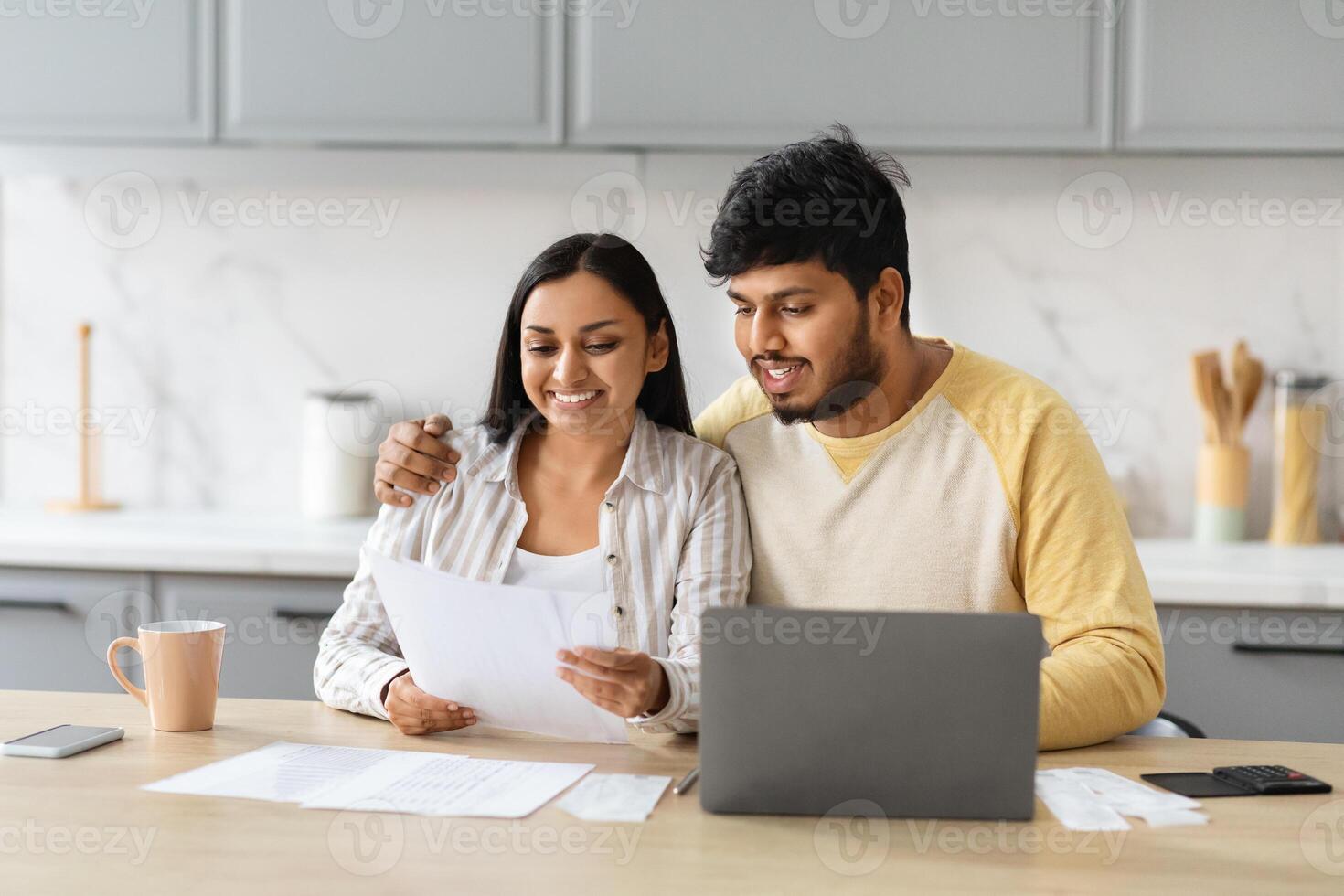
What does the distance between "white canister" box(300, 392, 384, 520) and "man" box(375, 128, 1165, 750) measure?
1.13 meters

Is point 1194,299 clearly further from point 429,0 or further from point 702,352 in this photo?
point 429,0

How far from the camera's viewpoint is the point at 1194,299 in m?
2.70

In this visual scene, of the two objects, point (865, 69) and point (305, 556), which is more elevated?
point (865, 69)

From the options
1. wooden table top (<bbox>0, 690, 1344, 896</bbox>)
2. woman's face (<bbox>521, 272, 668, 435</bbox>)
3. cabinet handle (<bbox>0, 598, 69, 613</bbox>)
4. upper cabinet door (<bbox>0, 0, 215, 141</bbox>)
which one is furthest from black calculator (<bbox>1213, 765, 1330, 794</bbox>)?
upper cabinet door (<bbox>0, 0, 215, 141</bbox>)

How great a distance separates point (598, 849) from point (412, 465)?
768 millimetres

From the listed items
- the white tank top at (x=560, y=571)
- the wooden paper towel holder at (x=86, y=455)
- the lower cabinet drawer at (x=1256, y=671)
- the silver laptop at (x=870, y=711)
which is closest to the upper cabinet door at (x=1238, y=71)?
the lower cabinet drawer at (x=1256, y=671)

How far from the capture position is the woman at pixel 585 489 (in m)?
1.54

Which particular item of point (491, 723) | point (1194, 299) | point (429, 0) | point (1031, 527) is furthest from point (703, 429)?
point (1194, 299)

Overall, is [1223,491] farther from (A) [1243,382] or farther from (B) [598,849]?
→ (B) [598,849]

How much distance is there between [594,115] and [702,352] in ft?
2.08

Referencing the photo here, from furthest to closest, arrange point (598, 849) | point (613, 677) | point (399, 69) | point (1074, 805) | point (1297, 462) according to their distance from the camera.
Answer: point (1297, 462)
point (399, 69)
point (613, 677)
point (1074, 805)
point (598, 849)

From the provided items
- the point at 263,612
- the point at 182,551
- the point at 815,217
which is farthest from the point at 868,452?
the point at 182,551

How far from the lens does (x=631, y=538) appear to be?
1559mm

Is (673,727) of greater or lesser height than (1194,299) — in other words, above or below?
below
